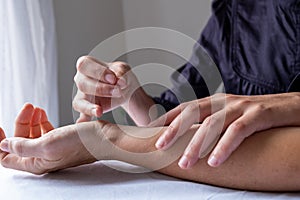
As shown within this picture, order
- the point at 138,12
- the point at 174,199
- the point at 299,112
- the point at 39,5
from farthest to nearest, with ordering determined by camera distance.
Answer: the point at 138,12, the point at 39,5, the point at 299,112, the point at 174,199

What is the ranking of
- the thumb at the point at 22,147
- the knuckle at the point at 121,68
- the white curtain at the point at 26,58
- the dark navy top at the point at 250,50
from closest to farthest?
the thumb at the point at 22,147, the knuckle at the point at 121,68, the dark navy top at the point at 250,50, the white curtain at the point at 26,58

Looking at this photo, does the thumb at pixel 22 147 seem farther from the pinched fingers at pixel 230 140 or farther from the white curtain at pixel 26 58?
the white curtain at pixel 26 58

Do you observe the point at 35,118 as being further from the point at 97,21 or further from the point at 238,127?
the point at 97,21

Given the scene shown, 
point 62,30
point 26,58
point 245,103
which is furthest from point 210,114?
point 62,30

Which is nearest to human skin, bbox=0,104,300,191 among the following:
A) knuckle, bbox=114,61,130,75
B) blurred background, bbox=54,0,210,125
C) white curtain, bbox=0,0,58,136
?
knuckle, bbox=114,61,130,75

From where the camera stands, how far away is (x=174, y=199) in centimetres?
68

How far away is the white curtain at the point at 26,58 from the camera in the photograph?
1.76 metres

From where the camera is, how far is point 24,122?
0.94 metres

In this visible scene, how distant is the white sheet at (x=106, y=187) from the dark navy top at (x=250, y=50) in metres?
0.43

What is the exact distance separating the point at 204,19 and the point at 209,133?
1471 millimetres

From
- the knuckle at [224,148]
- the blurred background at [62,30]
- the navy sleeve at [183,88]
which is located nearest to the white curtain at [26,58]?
the blurred background at [62,30]

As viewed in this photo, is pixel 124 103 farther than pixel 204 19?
Answer: No

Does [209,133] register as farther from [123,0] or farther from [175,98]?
[123,0]

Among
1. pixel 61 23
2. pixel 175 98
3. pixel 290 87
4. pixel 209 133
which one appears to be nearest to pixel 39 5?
pixel 61 23
